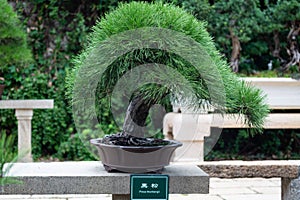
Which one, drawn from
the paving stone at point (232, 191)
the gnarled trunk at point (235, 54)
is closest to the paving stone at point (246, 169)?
the paving stone at point (232, 191)

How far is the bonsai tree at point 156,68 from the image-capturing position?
1229 mm

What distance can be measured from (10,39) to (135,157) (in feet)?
6.71

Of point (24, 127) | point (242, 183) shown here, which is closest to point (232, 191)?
point (242, 183)

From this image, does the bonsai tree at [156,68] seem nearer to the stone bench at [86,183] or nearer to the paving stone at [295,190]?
the stone bench at [86,183]

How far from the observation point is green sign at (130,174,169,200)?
1270 mm

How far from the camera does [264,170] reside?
1911 millimetres

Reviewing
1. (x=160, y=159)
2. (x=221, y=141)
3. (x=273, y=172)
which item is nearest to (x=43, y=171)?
(x=160, y=159)

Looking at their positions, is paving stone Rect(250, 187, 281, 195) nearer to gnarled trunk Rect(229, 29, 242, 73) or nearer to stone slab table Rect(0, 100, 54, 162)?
gnarled trunk Rect(229, 29, 242, 73)

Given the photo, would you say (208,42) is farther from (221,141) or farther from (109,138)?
(221,141)

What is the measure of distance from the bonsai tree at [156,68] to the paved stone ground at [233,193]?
146cm

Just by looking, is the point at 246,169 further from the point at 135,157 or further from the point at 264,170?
the point at 135,157

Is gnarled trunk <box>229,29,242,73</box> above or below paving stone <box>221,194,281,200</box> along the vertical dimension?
above

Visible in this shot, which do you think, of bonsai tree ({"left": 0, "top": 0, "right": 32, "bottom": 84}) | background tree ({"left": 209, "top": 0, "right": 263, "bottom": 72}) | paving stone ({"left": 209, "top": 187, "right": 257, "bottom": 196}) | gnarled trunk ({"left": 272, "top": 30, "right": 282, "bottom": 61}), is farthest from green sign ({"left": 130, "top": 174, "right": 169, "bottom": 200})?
gnarled trunk ({"left": 272, "top": 30, "right": 282, "bottom": 61})

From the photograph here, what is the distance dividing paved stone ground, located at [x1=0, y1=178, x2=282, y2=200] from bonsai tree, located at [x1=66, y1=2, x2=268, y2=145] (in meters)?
1.46
